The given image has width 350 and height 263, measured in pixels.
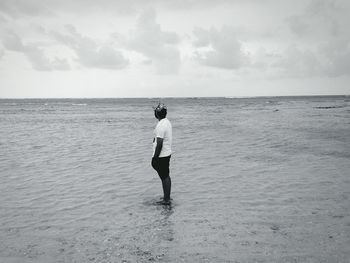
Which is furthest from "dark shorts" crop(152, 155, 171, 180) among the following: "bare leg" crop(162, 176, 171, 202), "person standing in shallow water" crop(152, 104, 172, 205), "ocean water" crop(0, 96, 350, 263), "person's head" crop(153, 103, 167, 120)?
"person's head" crop(153, 103, 167, 120)

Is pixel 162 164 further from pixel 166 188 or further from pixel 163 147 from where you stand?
pixel 166 188

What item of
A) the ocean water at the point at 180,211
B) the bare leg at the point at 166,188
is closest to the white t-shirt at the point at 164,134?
the bare leg at the point at 166,188

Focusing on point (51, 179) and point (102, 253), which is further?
point (51, 179)

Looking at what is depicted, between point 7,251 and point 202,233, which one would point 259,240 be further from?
point 7,251

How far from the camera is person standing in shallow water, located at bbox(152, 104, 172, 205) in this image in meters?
7.33

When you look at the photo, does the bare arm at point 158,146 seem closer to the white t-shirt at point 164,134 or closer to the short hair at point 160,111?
the white t-shirt at point 164,134

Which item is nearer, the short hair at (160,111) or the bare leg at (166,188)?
the short hair at (160,111)

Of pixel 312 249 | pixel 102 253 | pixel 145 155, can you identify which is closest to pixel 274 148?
pixel 145 155

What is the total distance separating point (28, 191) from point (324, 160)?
1009cm

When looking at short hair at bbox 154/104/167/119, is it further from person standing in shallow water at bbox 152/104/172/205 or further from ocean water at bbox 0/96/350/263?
ocean water at bbox 0/96/350/263

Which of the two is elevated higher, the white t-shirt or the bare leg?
the white t-shirt

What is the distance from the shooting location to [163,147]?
7.46m

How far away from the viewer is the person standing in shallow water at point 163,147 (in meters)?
7.33

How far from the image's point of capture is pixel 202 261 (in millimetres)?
4727
